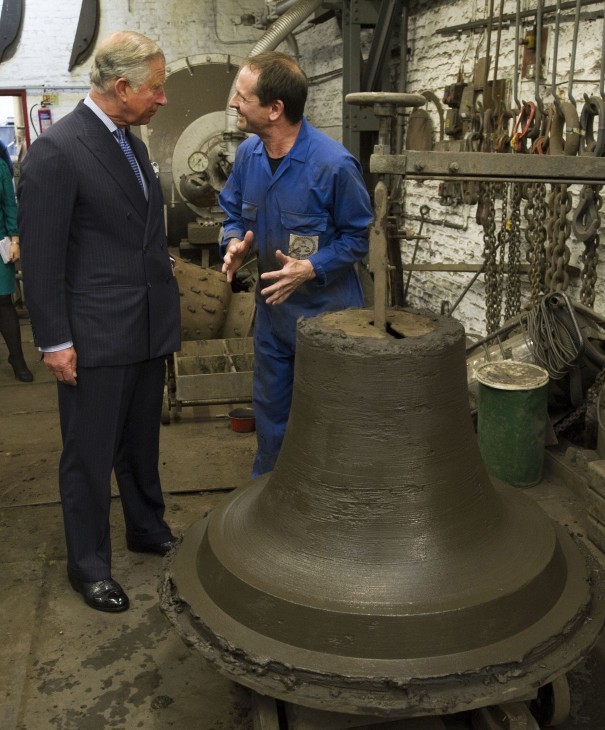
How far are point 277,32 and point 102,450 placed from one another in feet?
17.7

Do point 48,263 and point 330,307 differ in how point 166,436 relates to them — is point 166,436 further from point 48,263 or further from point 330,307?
point 48,263

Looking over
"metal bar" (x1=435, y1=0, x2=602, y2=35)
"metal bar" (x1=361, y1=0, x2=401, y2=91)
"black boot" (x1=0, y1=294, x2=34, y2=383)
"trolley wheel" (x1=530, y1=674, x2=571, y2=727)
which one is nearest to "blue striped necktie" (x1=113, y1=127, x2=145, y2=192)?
"trolley wheel" (x1=530, y1=674, x2=571, y2=727)

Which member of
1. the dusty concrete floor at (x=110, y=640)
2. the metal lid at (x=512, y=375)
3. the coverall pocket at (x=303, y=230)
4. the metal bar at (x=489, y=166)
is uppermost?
the metal bar at (x=489, y=166)

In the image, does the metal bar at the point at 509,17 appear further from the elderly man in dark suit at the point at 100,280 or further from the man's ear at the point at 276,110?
the elderly man in dark suit at the point at 100,280

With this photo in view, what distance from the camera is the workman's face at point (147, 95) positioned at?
97.7 inches

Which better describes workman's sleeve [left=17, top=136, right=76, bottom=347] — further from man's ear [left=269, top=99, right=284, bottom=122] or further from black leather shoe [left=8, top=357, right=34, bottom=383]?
black leather shoe [left=8, top=357, right=34, bottom=383]

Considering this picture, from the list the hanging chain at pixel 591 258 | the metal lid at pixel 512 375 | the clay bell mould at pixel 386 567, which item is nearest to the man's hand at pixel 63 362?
the clay bell mould at pixel 386 567

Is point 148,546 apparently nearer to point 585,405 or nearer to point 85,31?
point 585,405

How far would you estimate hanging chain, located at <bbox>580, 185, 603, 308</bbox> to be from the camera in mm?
3779

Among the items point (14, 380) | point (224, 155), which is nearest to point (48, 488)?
point (14, 380)

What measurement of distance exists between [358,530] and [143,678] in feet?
3.48

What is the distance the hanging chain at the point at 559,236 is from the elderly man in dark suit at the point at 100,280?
219cm

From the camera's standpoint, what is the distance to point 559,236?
13.4 feet

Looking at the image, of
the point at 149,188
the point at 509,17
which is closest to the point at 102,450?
the point at 149,188
